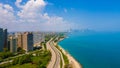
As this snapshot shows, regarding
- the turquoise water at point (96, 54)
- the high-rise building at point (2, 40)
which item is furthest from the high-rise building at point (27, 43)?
the turquoise water at point (96, 54)

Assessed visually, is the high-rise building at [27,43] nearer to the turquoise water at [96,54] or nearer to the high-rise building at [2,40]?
the high-rise building at [2,40]

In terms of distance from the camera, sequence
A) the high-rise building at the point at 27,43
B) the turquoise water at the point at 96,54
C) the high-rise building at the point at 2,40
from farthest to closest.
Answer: the high-rise building at the point at 27,43 → the high-rise building at the point at 2,40 → the turquoise water at the point at 96,54

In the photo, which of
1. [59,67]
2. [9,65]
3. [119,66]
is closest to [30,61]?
[9,65]

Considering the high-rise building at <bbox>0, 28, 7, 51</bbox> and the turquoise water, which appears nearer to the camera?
the turquoise water

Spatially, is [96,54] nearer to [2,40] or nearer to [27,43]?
[27,43]

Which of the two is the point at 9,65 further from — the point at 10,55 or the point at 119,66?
the point at 119,66

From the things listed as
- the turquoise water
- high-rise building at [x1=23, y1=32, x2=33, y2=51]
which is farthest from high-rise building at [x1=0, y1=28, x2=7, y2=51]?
the turquoise water

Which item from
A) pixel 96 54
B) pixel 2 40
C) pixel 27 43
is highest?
pixel 2 40

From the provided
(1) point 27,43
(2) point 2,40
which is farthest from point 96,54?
(2) point 2,40

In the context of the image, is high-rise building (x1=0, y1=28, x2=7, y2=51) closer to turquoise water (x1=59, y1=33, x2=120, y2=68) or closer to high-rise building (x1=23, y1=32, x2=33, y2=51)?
high-rise building (x1=23, y1=32, x2=33, y2=51)

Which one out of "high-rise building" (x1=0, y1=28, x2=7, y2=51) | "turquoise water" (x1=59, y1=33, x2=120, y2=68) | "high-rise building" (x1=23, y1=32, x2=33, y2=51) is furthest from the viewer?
"high-rise building" (x1=23, y1=32, x2=33, y2=51)

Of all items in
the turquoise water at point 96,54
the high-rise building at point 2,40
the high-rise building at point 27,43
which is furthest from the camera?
the high-rise building at point 27,43
